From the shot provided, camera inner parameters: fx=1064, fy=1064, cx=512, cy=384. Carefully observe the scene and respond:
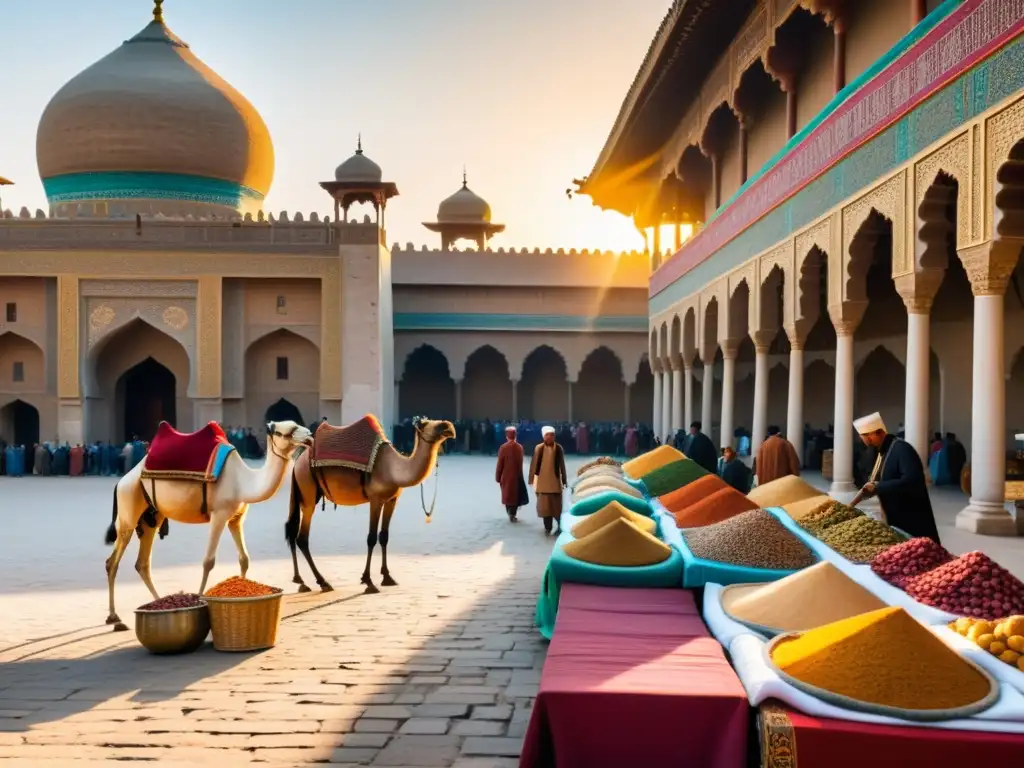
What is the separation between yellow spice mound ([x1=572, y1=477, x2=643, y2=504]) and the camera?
28.2ft

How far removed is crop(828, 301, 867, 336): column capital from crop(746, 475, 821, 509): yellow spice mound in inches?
125

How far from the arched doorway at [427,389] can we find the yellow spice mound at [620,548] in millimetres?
26176

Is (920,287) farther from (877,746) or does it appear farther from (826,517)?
(877,746)

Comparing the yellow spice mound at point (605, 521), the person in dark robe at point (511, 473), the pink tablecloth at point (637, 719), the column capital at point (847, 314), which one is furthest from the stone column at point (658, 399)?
the pink tablecloth at point (637, 719)

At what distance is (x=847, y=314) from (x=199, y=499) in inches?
282

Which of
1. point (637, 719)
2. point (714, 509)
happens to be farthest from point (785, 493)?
point (637, 719)

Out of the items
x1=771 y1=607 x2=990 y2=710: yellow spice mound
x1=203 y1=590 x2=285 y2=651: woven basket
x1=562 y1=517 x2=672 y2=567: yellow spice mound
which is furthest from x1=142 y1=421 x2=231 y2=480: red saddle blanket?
x1=771 y1=607 x2=990 y2=710: yellow spice mound

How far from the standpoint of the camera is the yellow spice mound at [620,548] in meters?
5.61

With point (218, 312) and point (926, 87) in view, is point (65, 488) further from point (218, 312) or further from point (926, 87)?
point (926, 87)

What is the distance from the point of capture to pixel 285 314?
25.2 metres

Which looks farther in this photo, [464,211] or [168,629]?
[464,211]

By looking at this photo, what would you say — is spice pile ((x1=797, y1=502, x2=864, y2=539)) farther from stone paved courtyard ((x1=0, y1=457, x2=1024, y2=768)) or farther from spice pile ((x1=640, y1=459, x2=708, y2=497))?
spice pile ((x1=640, y1=459, x2=708, y2=497))

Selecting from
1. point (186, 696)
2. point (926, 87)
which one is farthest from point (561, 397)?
point (186, 696)

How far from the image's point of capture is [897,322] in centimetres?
1825
